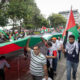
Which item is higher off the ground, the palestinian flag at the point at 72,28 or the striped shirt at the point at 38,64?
the palestinian flag at the point at 72,28

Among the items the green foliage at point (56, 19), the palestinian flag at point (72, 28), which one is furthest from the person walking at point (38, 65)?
the green foliage at point (56, 19)

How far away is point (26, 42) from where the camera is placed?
397cm

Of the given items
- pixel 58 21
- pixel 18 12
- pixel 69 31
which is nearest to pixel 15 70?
pixel 69 31

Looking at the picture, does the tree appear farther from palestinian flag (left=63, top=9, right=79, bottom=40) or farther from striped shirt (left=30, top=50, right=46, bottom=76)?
striped shirt (left=30, top=50, right=46, bottom=76)

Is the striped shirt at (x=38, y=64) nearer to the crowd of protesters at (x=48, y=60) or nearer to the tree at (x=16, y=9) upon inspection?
the crowd of protesters at (x=48, y=60)

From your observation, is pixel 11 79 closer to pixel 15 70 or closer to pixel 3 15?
pixel 15 70

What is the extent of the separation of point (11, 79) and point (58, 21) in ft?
196

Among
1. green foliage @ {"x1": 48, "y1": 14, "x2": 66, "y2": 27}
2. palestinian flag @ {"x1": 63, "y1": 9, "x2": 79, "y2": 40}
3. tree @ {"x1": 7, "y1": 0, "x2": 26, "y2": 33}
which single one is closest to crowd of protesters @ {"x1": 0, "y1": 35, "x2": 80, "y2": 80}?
palestinian flag @ {"x1": 63, "y1": 9, "x2": 79, "y2": 40}

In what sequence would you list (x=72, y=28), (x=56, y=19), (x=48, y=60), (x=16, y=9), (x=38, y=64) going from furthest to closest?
1. (x=56, y=19)
2. (x=16, y=9)
3. (x=72, y=28)
4. (x=48, y=60)
5. (x=38, y=64)

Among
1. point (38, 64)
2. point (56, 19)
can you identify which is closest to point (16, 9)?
point (38, 64)

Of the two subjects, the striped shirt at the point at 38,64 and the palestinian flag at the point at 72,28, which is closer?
the striped shirt at the point at 38,64

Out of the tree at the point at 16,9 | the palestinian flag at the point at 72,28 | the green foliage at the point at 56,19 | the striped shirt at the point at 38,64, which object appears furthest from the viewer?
the green foliage at the point at 56,19

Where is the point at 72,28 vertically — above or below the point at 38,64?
above

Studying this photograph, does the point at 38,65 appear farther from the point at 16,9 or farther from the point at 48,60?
the point at 16,9
